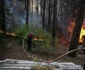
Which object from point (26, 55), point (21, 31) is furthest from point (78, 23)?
point (21, 31)

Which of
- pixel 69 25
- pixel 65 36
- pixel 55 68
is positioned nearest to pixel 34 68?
pixel 55 68

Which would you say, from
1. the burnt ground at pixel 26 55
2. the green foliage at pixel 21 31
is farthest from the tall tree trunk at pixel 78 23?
the green foliage at pixel 21 31

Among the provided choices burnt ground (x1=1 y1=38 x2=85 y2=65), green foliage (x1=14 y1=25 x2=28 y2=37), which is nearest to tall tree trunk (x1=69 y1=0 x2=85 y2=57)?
burnt ground (x1=1 y1=38 x2=85 y2=65)

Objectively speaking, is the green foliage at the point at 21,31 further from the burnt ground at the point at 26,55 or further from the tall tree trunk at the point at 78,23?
the tall tree trunk at the point at 78,23

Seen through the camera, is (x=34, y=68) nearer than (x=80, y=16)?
Yes

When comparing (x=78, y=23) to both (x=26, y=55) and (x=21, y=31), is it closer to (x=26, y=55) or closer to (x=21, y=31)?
(x=26, y=55)

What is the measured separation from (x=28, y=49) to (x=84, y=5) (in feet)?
20.1

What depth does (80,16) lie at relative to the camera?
16.2 meters

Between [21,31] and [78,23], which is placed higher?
[78,23]

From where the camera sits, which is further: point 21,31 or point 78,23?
point 21,31

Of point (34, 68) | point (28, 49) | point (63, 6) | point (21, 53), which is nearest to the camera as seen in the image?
point (34, 68)

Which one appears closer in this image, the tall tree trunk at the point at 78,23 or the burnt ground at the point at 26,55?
the burnt ground at the point at 26,55

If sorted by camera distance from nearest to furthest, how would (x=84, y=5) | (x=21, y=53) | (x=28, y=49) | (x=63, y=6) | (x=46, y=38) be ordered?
(x=84, y=5), (x=21, y=53), (x=28, y=49), (x=46, y=38), (x=63, y=6)

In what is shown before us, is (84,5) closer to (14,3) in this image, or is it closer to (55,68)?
(55,68)
